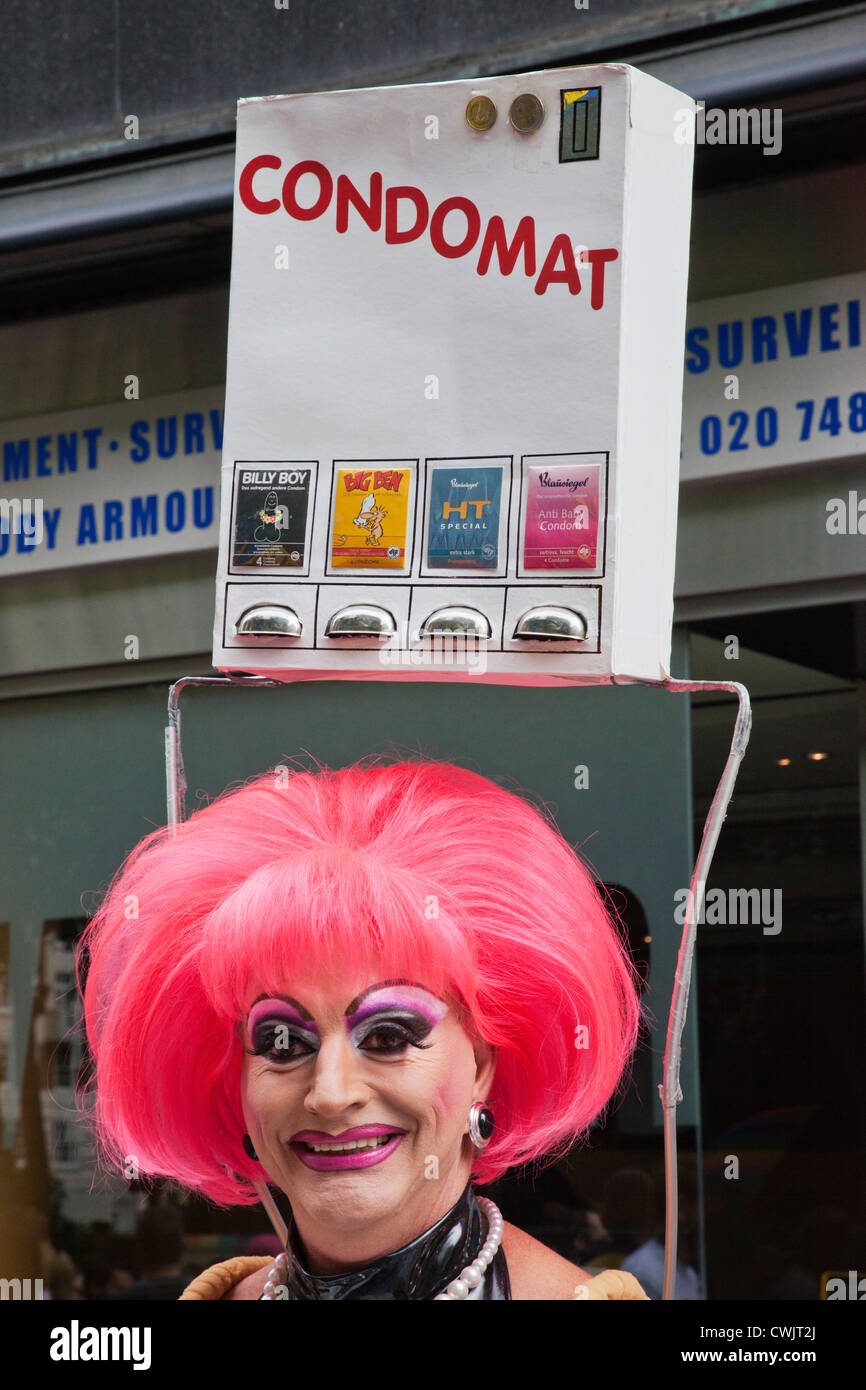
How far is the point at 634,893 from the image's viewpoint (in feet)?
11.9

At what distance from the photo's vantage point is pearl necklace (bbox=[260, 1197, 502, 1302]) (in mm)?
1946

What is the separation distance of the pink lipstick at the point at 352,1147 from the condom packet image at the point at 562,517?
72cm

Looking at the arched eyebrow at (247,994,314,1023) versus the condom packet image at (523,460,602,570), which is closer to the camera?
the condom packet image at (523,460,602,570)

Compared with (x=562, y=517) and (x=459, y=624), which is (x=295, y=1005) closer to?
(x=459, y=624)

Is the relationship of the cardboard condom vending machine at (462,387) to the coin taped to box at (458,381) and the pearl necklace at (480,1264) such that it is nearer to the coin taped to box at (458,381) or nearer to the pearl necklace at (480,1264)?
the coin taped to box at (458,381)

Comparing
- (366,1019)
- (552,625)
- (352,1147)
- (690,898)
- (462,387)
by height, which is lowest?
(352,1147)

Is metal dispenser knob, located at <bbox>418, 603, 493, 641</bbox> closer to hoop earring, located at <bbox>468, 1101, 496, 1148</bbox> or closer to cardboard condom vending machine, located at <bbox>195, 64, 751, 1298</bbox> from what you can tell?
cardboard condom vending machine, located at <bbox>195, 64, 751, 1298</bbox>

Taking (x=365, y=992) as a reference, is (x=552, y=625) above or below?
above

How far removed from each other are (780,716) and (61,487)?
2.15 metres

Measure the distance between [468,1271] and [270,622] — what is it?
86cm

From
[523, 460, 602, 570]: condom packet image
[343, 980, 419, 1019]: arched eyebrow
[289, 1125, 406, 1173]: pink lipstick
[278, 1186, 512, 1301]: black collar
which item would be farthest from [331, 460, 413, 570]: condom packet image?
[278, 1186, 512, 1301]: black collar

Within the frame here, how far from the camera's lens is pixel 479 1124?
1.99 metres

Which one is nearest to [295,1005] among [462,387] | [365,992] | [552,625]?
[365,992]
